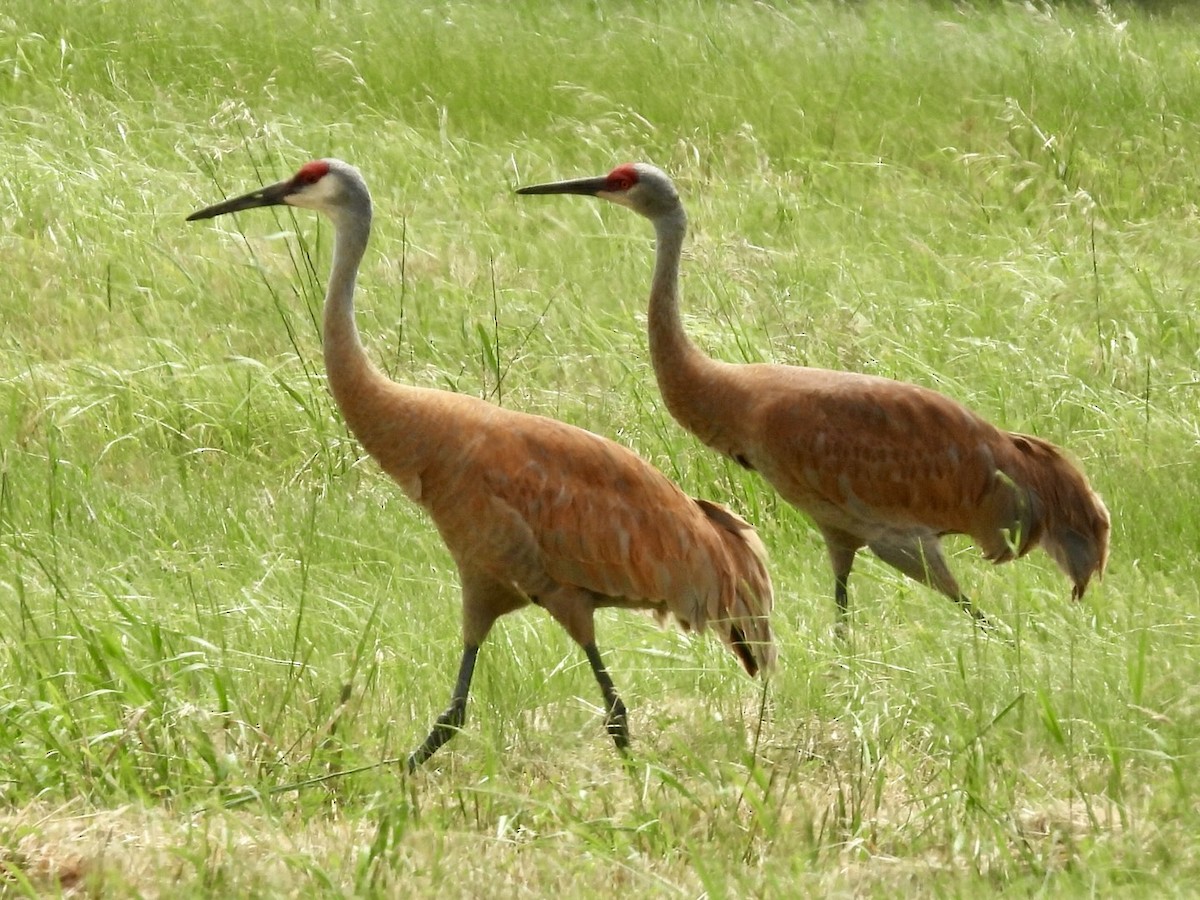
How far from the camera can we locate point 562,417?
6.87m

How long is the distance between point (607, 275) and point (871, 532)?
110 inches

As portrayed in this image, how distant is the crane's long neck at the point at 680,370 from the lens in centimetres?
553

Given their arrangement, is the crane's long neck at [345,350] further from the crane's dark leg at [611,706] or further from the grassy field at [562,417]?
the crane's dark leg at [611,706]

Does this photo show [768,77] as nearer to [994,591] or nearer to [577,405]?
[577,405]

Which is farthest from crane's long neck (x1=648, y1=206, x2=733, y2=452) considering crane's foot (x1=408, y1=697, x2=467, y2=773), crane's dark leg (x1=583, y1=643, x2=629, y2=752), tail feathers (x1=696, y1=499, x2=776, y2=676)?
crane's foot (x1=408, y1=697, x2=467, y2=773)

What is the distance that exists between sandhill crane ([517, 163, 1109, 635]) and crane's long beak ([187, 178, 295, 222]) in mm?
1169

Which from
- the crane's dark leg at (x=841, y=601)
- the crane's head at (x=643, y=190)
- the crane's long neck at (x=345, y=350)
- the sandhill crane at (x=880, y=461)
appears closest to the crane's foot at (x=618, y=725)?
the crane's dark leg at (x=841, y=601)

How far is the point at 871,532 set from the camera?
18.4 feet

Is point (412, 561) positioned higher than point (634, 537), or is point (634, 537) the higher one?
point (634, 537)

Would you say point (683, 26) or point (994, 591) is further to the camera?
point (683, 26)

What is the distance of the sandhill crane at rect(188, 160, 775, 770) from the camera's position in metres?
4.62

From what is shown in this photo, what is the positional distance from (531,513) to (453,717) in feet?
1.76

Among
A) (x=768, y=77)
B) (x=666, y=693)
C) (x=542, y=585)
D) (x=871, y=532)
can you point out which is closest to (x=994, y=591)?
(x=871, y=532)

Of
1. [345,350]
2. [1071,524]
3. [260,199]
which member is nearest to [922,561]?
[1071,524]
